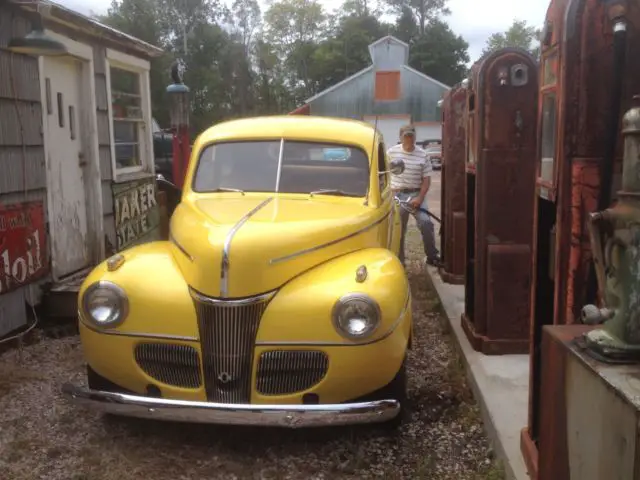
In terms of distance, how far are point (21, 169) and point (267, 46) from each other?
195 feet

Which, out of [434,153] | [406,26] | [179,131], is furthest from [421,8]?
[179,131]

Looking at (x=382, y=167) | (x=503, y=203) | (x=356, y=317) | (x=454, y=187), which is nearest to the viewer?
(x=356, y=317)

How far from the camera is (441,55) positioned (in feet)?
209

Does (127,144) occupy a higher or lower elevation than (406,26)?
lower

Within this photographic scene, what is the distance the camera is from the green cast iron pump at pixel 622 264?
189 cm

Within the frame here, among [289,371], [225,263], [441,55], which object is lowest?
[289,371]

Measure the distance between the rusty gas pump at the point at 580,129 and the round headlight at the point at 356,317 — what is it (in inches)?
41.2

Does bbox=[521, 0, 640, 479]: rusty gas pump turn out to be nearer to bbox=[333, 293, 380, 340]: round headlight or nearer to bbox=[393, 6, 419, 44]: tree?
bbox=[333, 293, 380, 340]: round headlight

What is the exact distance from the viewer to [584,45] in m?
2.43

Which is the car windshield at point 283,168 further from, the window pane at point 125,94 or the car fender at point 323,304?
the window pane at point 125,94

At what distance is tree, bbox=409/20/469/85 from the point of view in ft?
207

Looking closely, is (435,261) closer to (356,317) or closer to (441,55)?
(356,317)

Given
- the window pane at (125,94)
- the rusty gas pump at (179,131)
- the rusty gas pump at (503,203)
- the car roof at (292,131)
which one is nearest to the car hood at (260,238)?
the car roof at (292,131)

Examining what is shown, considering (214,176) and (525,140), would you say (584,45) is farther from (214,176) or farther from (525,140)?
(214,176)
